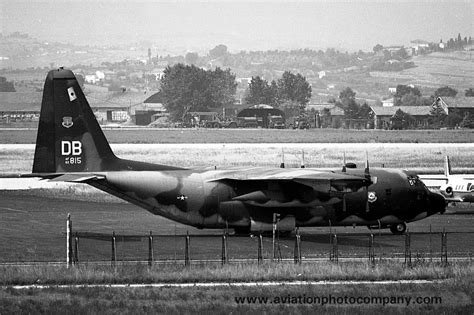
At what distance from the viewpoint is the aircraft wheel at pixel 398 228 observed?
43188mm

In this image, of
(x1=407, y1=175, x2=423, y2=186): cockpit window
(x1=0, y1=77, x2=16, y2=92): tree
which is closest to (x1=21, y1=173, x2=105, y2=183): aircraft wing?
(x1=407, y1=175, x2=423, y2=186): cockpit window

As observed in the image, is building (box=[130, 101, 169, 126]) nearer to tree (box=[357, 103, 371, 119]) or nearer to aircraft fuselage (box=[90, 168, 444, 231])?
tree (box=[357, 103, 371, 119])

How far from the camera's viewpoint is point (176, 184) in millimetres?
40719

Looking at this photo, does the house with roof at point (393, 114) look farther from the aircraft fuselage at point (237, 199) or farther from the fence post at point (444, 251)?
the fence post at point (444, 251)

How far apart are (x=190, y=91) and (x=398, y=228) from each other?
124 metres

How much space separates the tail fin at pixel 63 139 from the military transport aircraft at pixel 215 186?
4 centimetres

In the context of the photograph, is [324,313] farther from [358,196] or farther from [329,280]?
[358,196]

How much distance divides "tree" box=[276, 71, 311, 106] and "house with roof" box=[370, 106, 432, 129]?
3326cm

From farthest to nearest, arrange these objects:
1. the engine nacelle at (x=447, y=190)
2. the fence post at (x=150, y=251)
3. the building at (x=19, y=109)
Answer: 1. the building at (x=19, y=109)
2. the engine nacelle at (x=447, y=190)
3. the fence post at (x=150, y=251)

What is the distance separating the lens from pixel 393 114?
15050 centimetres

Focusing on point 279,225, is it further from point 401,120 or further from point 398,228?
point 401,120

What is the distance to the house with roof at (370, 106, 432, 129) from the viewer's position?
143238 mm

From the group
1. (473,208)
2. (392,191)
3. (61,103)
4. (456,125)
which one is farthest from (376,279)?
(456,125)

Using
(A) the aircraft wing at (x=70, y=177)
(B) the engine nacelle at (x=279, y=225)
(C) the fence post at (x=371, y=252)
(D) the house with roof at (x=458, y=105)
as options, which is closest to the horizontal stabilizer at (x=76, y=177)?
(A) the aircraft wing at (x=70, y=177)
